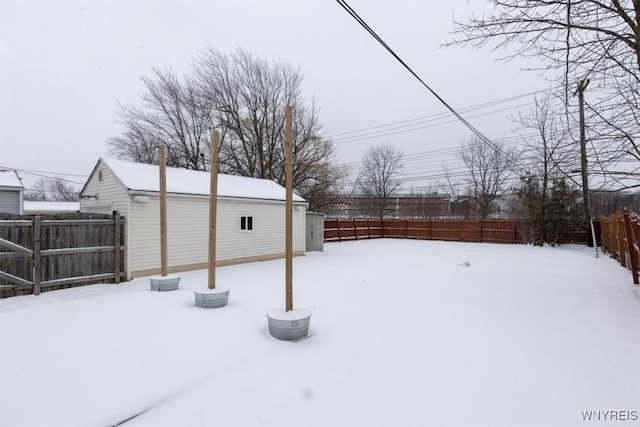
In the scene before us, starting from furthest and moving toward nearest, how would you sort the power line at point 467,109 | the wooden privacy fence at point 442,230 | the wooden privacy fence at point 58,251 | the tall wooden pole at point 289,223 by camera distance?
the wooden privacy fence at point 442,230 → the power line at point 467,109 → the wooden privacy fence at point 58,251 → the tall wooden pole at point 289,223

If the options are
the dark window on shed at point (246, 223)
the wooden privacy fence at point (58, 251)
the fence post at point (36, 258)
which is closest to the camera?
the wooden privacy fence at point (58, 251)

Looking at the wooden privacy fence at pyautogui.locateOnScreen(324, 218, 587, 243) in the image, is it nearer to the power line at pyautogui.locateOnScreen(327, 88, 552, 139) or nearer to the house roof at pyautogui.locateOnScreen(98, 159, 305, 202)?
the power line at pyautogui.locateOnScreen(327, 88, 552, 139)

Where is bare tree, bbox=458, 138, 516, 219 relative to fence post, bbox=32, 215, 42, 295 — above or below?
above

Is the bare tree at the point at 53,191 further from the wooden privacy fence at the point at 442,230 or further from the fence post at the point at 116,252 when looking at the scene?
the fence post at the point at 116,252

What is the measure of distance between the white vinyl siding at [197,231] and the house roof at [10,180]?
28.1 feet

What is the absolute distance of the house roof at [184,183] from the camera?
8.02 metres

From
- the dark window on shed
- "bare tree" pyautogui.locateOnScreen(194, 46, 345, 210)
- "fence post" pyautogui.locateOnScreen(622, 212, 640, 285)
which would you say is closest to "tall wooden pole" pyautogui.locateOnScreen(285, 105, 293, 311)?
the dark window on shed

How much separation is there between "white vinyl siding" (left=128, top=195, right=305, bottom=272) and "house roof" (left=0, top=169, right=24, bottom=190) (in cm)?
858

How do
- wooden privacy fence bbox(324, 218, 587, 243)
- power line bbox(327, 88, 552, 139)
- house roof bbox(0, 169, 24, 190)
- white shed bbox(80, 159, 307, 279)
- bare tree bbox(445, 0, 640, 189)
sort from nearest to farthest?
bare tree bbox(445, 0, 640, 189)
white shed bbox(80, 159, 307, 279)
power line bbox(327, 88, 552, 139)
house roof bbox(0, 169, 24, 190)
wooden privacy fence bbox(324, 218, 587, 243)

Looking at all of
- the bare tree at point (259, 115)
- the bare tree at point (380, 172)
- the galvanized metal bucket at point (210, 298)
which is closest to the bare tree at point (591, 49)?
the galvanized metal bucket at point (210, 298)

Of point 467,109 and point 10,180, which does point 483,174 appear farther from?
point 10,180

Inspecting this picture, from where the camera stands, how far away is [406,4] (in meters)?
4.80

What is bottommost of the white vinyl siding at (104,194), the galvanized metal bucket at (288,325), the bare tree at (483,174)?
the galvanized metal bucket at (288,325)

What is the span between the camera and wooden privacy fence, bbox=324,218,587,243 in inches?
651
